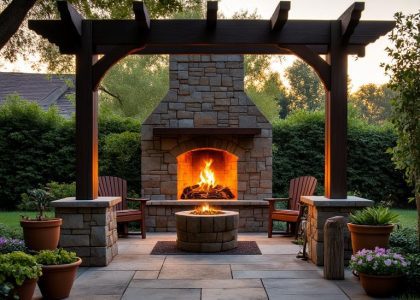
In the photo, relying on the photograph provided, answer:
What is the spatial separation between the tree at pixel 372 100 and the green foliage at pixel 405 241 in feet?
89.2

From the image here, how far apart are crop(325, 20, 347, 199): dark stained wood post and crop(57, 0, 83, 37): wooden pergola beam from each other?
3.00m

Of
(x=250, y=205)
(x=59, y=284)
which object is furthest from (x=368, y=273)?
(x=250, y=205)

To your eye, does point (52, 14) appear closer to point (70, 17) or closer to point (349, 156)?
point (70, 17)

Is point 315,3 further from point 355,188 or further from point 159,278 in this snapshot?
point 159,278

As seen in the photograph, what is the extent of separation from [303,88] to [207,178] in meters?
19.5

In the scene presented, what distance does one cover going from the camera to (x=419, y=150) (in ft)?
18.7

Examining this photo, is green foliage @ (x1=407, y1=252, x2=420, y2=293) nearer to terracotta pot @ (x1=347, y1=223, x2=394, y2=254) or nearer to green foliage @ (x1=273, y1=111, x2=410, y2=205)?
terracotta pot @ (x1=347, y1=223, x2=394, y2=254)

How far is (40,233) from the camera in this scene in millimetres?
5652

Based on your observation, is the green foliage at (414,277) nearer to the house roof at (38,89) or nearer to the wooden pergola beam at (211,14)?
the wooden pergola beam at (211,14)

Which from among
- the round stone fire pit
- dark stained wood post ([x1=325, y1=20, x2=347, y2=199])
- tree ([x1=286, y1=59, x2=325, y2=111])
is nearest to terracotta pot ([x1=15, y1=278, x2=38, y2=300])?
the round stone fire pit

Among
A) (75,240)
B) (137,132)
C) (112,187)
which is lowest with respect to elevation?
(75,240)

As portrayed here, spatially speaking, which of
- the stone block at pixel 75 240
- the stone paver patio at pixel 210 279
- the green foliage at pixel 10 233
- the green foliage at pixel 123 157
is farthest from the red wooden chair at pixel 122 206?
the stone block at pixel 75 240

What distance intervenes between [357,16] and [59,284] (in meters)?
4.14

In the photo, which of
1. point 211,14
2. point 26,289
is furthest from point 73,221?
point 211,14
